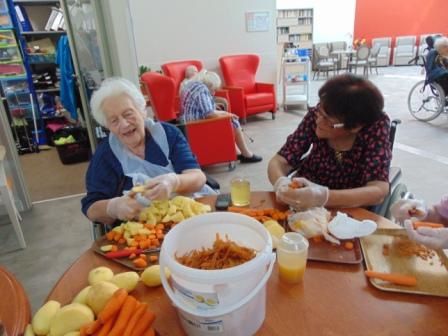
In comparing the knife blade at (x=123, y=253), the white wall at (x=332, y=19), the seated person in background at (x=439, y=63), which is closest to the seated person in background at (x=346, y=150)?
the knife blade at (x=123, y=253)

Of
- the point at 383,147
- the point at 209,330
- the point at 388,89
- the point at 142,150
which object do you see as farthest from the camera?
the point at 388,89

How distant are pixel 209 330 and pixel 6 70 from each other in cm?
463

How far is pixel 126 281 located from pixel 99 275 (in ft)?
0.28

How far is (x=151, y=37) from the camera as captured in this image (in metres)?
5.08

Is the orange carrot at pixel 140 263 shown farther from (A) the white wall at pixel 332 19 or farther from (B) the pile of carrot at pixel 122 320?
(A) the white wall at pixel 332 19

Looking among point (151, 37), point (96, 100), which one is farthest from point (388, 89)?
point (96, 100)

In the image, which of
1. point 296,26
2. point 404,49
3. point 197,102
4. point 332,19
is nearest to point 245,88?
point 197,102

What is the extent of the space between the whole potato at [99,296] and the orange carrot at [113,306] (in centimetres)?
1

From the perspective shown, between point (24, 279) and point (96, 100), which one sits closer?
point (96, 100)

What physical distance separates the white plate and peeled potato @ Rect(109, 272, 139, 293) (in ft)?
1.84

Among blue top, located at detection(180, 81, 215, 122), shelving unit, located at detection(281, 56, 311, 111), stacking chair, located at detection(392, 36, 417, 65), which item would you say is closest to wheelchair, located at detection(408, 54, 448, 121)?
shelving unit, located at detection(281, 56, 311, 111)

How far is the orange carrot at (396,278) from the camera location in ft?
2.50

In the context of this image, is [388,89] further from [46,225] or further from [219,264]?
[219,264]

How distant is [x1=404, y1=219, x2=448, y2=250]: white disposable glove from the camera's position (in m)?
0.82
